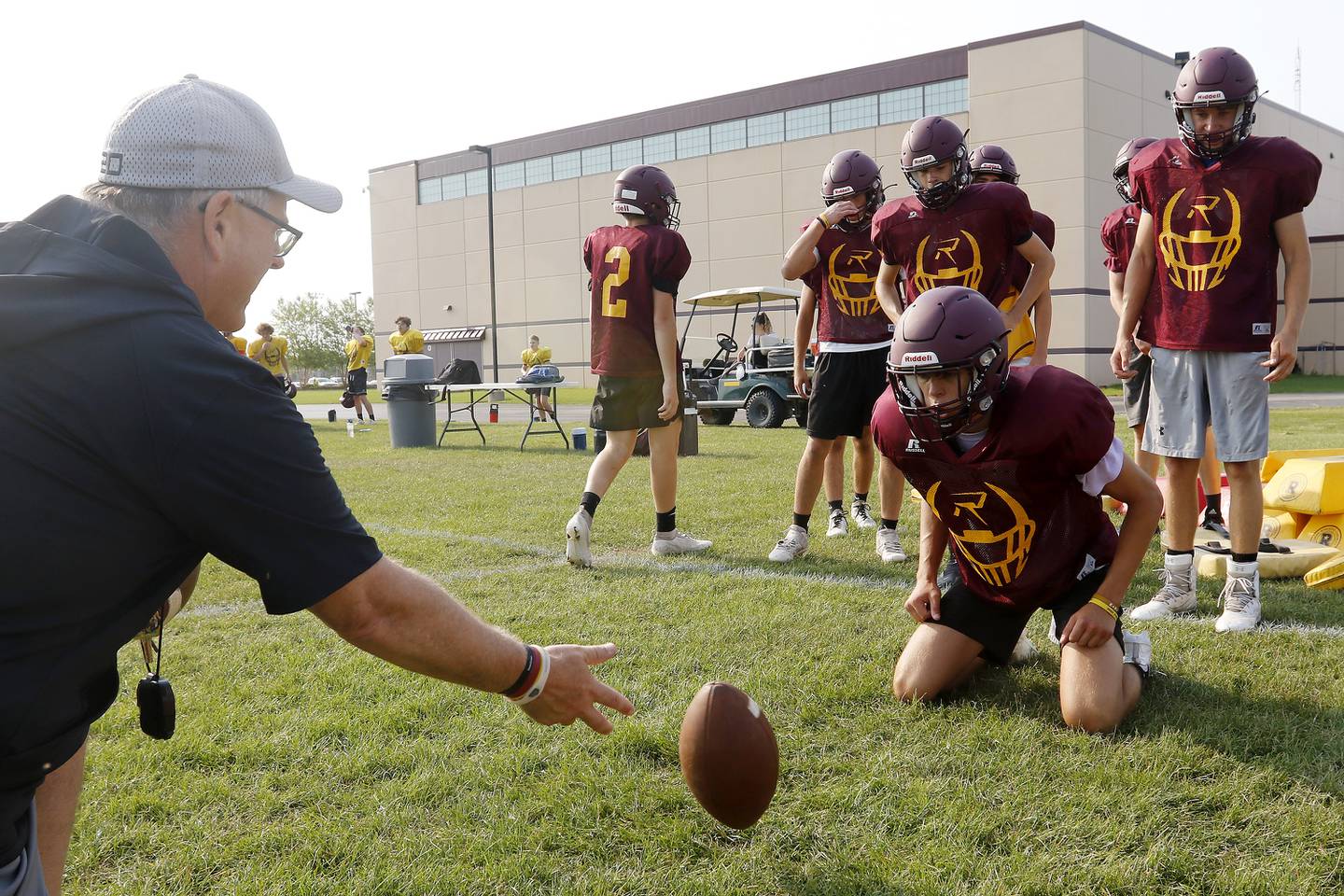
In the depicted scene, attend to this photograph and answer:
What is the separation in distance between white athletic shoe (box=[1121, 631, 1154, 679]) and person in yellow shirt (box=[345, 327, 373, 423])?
17.6m

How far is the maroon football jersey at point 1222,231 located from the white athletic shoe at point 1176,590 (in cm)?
100

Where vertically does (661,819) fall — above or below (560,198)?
below

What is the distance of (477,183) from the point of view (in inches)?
1715

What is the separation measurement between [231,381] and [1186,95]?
4.25 m

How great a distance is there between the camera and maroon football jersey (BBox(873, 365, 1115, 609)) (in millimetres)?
3311

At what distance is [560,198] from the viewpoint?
4041 centimetres

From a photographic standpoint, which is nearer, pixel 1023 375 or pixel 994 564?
pixel 1023 375

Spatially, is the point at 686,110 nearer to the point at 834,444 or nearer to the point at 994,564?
the point at 834,444

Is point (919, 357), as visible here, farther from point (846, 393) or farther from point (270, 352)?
point (270, 352)

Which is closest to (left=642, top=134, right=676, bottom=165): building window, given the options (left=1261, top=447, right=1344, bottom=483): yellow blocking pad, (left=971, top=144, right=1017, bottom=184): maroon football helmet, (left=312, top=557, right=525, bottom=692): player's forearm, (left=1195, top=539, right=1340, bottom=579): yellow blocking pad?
(left=971, top=144, right=1017, bottom=184): maroon football helmet

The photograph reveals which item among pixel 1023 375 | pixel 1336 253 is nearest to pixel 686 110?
pixel 1336 253

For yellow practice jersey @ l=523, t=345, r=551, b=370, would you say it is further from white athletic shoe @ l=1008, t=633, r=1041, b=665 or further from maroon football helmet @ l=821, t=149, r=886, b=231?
white athletic shoe @ l=1008, t=633, r=1041, b=665

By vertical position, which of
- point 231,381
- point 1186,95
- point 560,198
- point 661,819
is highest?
point 560,198

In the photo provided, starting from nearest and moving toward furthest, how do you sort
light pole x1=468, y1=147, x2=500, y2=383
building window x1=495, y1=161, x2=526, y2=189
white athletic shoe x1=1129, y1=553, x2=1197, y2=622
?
white athletic shoe x1=1129, y1=553, x2=1197, y2=622
light pole x1=468, y1=147, x2=500, y2=383
building window x1=495, y1=161, x2=526, y2=189
